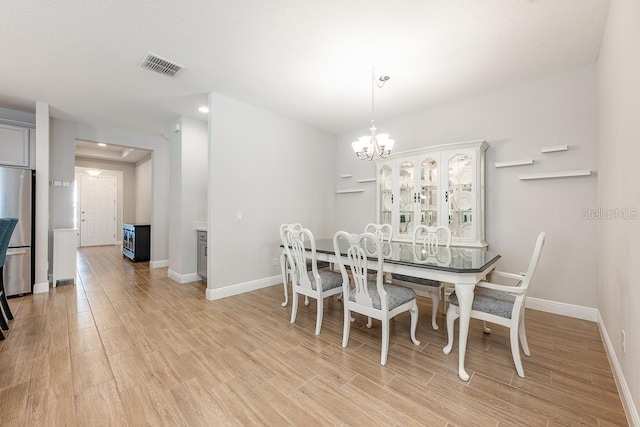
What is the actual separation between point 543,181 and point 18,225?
668cm

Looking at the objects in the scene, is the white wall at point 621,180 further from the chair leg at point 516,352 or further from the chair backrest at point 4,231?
the chair backrest at point 4,231

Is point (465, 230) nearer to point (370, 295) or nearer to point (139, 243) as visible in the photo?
point (370, 295)

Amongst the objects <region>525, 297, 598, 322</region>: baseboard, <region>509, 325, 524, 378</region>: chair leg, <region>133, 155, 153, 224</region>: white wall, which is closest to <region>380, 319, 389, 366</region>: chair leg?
<region>509, 325, 524, 378</region>: chair leg

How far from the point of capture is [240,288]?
3.70 m

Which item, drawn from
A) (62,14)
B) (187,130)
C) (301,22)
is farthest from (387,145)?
(187,130)

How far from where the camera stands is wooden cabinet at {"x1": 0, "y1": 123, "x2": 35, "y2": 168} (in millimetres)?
3666

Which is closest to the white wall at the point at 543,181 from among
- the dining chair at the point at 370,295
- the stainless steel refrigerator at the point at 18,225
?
the dining chair at the point at 370,295

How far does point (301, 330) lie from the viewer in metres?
2.56

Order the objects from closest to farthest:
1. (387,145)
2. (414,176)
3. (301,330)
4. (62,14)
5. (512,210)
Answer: (62,14) < (301,330) < (387,145) < (512,210) < (414,176)

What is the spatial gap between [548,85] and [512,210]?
1.48 m

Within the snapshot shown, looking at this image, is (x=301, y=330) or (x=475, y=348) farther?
(x=301, y=330)

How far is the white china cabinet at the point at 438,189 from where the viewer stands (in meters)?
3.28

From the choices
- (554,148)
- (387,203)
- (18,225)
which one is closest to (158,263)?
(18,225)

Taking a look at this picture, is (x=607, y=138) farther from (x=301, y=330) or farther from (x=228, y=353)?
(x=228, y=353)
